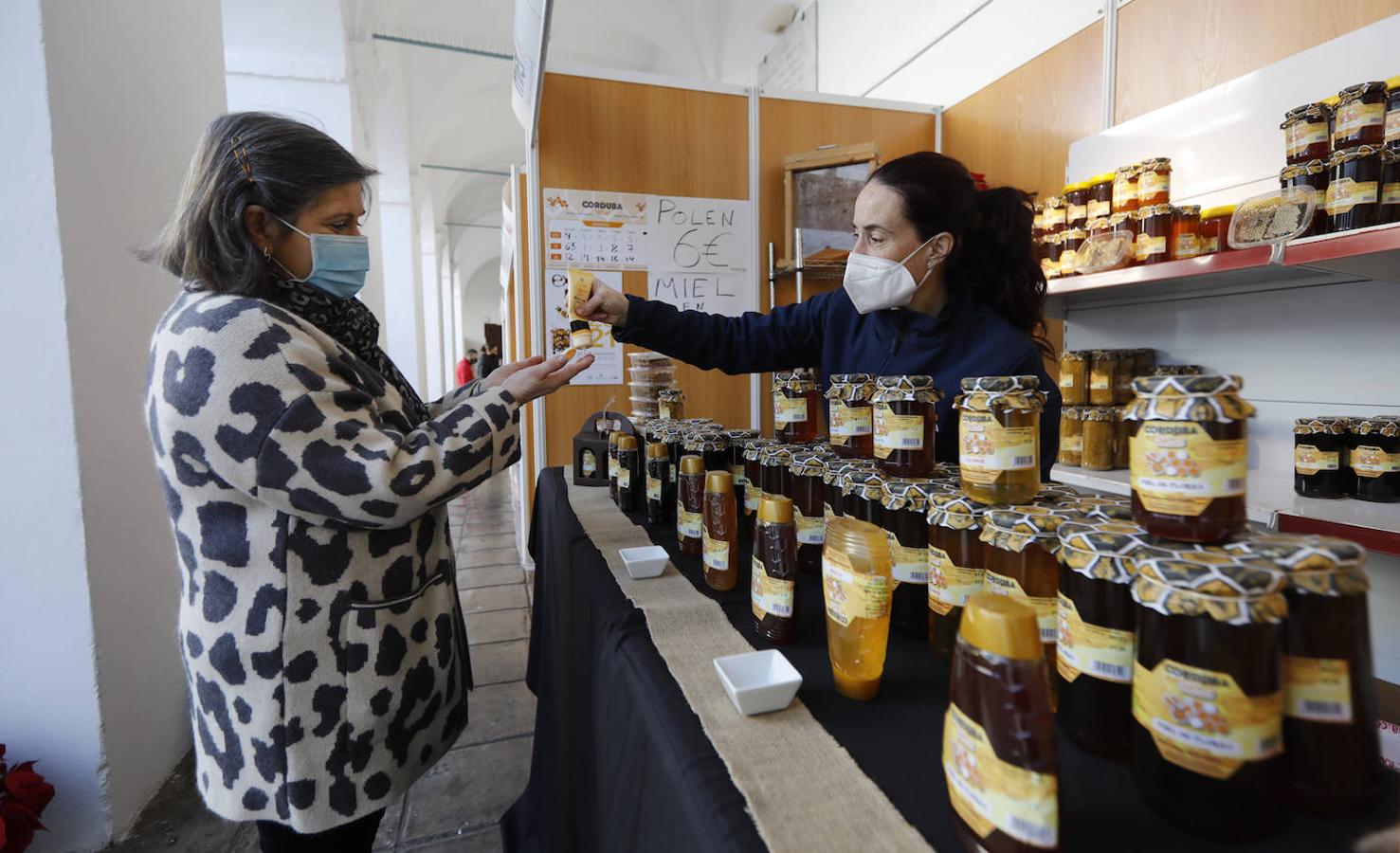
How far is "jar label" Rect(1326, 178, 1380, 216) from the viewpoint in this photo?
4.85ft

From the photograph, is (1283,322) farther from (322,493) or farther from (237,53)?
(237,53)

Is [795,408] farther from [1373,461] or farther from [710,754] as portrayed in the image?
[1373,461]

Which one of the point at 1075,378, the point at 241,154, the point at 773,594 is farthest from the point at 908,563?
the point at 1075,378

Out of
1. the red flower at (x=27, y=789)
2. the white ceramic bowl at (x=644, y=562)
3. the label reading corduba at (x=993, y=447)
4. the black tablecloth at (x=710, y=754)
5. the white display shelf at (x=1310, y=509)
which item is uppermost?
the label reading corduba at (x=993, y=447)

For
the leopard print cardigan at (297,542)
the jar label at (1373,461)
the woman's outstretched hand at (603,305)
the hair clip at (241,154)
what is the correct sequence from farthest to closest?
the woman's outstretched hand at (603,305)
the jar label at (1373,461)
the hair clip at (241,154)
the leopard print cardigan at (297,542)

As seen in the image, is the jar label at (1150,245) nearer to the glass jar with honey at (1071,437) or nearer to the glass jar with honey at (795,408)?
the glass jar with honey at (1071,437)

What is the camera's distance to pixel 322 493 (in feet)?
2.94

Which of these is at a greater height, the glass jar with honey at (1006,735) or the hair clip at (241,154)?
the hair clip at (241,154)

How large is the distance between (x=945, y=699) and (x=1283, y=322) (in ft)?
6.94

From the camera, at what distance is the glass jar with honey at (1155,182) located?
6.56 ft

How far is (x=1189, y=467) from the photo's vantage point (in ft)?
1.91

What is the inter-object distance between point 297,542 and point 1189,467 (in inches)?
43.7

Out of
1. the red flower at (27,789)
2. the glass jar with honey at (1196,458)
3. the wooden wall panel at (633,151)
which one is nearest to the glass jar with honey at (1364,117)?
the glass jar with honey at (1196,458)

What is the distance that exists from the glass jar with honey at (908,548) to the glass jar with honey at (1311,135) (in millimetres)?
1567
